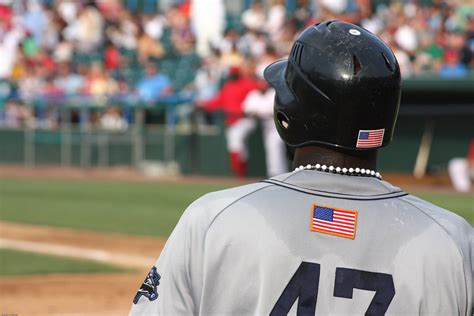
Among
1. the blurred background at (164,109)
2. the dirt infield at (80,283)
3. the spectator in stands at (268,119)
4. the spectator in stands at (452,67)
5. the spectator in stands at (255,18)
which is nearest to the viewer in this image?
the dirt infield at (80,283)

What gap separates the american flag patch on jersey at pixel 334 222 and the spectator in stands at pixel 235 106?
1625 centimetres

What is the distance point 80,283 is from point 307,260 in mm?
6485

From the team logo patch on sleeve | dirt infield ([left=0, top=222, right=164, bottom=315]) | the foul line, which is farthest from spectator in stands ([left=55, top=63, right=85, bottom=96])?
the team logo patch on sleeve

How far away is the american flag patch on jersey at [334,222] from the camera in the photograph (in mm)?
2129

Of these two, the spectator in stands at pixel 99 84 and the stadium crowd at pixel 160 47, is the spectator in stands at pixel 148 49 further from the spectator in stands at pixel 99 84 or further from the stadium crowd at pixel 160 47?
the spectator in stands at pixel 99 84

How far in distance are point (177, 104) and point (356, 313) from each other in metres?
18.6

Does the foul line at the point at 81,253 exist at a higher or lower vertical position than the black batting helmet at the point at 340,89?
Result: lower

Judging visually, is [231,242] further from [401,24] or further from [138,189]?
[401,24]

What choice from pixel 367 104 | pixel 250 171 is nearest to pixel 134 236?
pixel 250 171

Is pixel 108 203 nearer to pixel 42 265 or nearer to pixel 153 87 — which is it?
pixel 42 265

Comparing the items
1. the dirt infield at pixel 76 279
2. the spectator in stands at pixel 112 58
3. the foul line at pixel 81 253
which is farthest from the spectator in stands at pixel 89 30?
the foul line at pixel 81 253

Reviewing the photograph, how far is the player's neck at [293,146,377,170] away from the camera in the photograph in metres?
2.24

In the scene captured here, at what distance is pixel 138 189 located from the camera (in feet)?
56.7

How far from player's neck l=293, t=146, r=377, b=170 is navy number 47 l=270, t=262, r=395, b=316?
250mm
